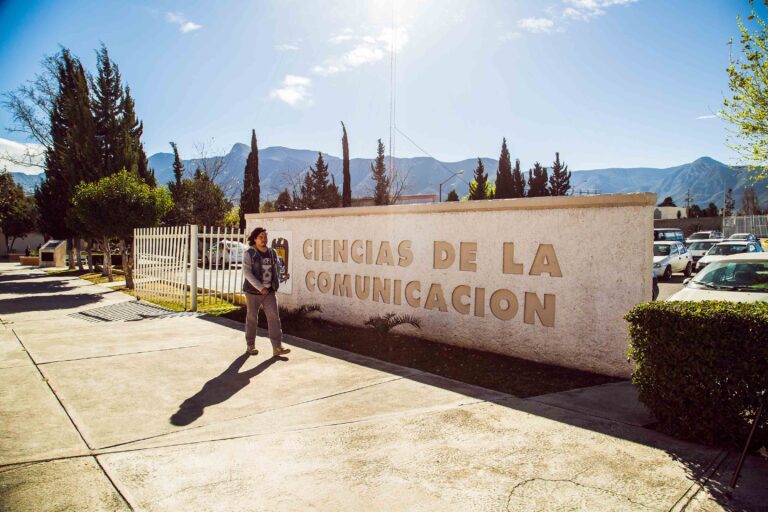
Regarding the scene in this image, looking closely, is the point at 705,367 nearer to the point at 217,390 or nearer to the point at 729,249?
the point at 217,390

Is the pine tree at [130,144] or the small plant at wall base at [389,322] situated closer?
the small plant at wall base at [389,322]

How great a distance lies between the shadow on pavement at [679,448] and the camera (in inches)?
116

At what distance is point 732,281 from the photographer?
25.3 ft

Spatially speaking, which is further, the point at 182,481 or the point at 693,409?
the point at 693,409

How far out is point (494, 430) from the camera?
3.97 meters

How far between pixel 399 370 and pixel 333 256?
4.18m

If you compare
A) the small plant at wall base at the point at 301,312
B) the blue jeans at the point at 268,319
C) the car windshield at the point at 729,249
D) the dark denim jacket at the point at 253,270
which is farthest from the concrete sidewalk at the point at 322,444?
the car windshield at the point at 729,249

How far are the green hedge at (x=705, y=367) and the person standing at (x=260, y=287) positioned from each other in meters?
4.66

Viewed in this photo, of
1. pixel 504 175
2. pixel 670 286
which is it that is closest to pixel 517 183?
pixel 504 175

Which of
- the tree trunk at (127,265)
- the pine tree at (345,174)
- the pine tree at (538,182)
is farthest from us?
the pine tree at (538,182)

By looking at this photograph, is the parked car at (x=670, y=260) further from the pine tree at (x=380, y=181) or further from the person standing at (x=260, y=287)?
the pine tree at (x=380, y=181)

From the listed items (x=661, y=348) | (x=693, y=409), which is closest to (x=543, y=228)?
(x=661, y=348)

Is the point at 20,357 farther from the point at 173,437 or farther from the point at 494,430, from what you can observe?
the point at 494,430

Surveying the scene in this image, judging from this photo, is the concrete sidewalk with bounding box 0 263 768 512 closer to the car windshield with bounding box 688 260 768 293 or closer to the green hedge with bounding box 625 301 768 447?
the green hedge with bounding box 625 301 768 447
